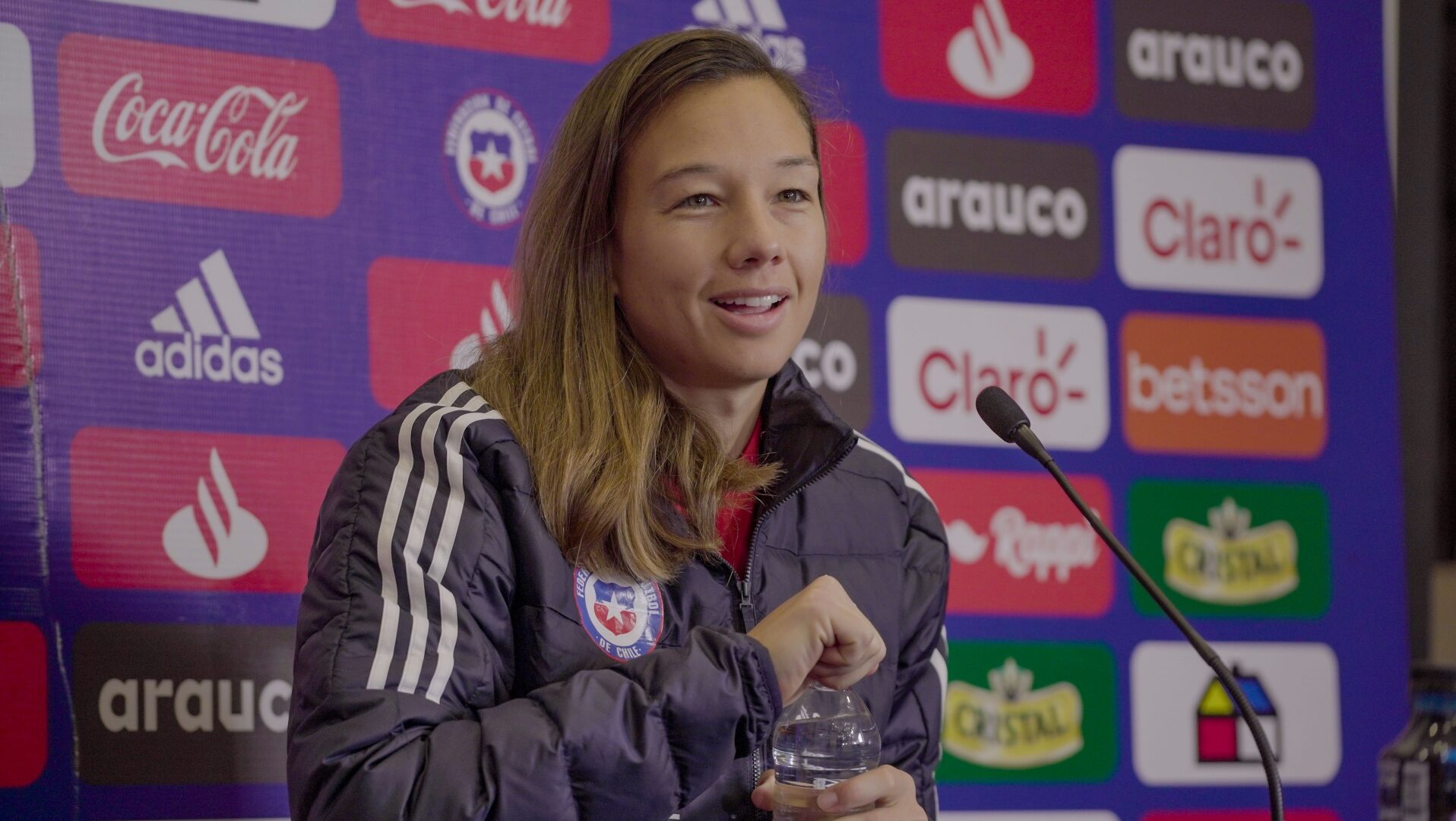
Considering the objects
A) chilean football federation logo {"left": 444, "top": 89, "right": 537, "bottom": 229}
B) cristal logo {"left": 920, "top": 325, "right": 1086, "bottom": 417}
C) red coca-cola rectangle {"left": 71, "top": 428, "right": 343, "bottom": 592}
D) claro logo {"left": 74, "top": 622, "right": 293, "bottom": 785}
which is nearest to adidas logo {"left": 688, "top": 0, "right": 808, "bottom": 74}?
chilean football federation logo {"left": 444, "top": 89, "right": 537, "bottom": 229}

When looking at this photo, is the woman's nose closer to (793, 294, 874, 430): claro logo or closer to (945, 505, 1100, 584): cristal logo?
(793, 294, 874, 430): claro logo

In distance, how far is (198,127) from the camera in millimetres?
1938

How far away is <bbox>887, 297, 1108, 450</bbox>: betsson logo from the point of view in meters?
2.39

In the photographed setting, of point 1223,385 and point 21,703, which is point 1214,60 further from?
point 21,703

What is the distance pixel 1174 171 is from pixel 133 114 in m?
1.60

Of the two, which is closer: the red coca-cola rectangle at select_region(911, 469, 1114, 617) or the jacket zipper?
the jacket zipper

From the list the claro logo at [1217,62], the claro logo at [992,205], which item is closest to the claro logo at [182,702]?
the claro logo at [992,205]

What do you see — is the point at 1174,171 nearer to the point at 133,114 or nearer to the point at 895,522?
the point at 895,522

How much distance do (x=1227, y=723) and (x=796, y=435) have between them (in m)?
1.15

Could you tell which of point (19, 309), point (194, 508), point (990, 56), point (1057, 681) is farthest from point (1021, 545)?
point (19, 309)

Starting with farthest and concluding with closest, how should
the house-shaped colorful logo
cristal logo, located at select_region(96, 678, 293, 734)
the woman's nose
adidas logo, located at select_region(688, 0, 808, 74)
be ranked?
the house-shaped colorful logo, adidas logo, located at select_region(688, 0, 808, 74), cristal logo, located at select_region(96, 678, 293, 734), the woman's nose

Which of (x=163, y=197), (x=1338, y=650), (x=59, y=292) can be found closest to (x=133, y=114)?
(x=163, y=197)

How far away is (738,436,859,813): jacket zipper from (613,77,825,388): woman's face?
13 centimetres

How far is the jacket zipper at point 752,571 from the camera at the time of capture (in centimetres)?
160
